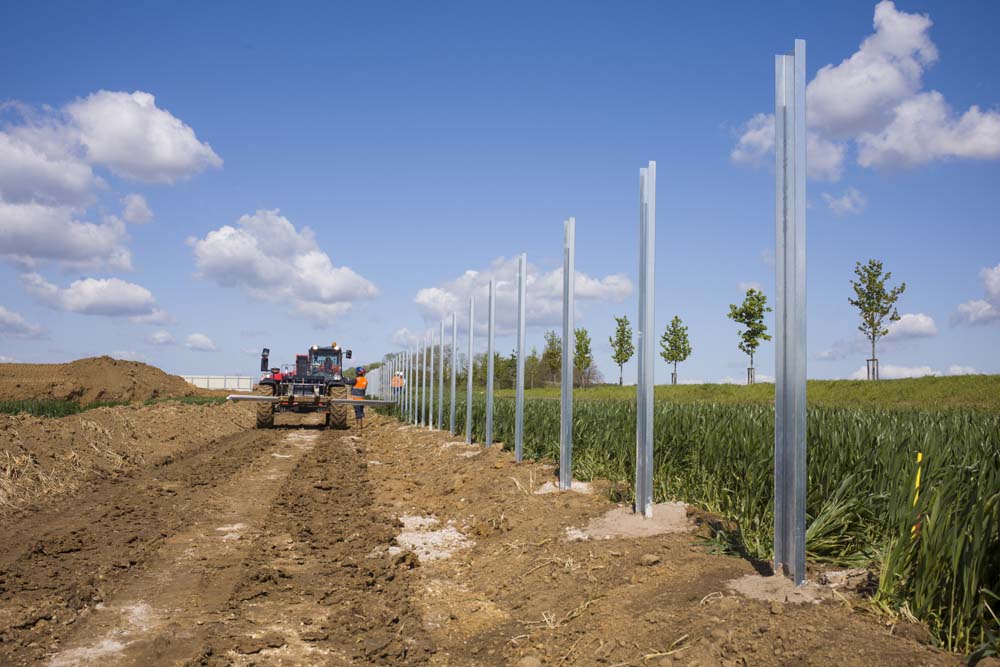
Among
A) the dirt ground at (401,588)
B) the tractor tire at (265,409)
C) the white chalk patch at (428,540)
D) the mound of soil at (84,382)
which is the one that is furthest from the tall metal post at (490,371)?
the mound of soil at (84,382)

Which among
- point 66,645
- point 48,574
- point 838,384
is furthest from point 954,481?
point 838,384

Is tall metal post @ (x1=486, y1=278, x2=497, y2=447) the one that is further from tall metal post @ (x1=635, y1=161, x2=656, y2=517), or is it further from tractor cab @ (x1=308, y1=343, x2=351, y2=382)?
tractor cab @ (x1=308, y1=343, x2=351, y2=382)

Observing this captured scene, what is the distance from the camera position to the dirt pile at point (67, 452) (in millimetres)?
10508

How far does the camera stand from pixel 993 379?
30797mm

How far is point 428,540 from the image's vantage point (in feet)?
25.7

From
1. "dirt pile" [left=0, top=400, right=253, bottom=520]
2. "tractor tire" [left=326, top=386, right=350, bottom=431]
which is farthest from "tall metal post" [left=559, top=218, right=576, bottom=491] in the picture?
"tractor tire" [left=326, top=386, right=350, bottom=431]

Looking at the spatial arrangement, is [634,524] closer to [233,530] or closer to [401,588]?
[401,588]

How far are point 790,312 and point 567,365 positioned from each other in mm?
4613

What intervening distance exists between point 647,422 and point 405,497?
4783 millimetres

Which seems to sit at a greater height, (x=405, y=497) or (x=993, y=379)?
(x=993, y=379)

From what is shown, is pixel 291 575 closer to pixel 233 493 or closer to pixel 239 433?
pixel 233 493

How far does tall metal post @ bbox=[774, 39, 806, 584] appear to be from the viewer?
14.4 feet

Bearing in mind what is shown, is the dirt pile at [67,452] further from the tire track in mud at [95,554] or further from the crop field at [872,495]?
the crop field at [872,495]

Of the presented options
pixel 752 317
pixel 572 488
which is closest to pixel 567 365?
pixel 572 488
